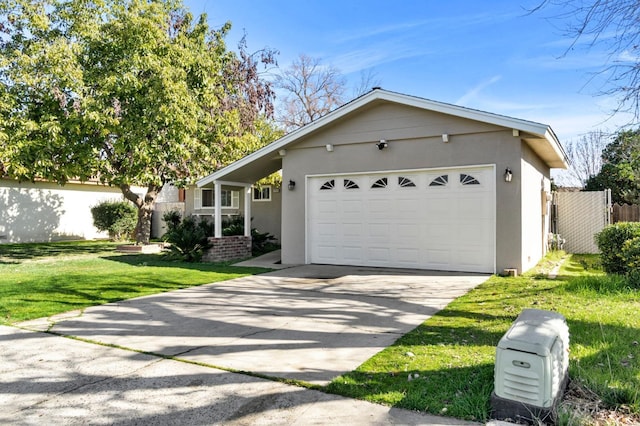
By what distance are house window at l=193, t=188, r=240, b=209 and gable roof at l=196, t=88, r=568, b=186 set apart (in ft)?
17.1

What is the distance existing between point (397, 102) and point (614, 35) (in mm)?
5224

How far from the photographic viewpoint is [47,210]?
20078 mm

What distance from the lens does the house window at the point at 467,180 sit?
976cm

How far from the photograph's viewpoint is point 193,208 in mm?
20266

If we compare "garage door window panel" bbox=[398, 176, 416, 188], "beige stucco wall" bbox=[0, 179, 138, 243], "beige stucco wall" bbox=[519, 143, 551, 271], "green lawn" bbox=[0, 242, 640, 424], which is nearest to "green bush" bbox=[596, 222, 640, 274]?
"green lawn" bbox=[0, 242, 640, 424]

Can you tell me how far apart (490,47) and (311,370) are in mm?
13143

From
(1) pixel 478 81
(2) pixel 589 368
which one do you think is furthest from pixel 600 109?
(1) pixel 478 81

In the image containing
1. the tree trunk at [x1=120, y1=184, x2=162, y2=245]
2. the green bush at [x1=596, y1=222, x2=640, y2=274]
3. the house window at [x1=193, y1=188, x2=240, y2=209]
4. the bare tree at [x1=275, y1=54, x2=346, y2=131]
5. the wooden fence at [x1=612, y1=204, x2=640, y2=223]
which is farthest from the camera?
the bare tree at [x1=275, y1=54, x2=346, y2=131]

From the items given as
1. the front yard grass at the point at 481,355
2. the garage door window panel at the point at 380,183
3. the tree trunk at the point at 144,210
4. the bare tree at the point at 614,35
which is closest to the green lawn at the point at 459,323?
the front yard grass at the point at 481,355

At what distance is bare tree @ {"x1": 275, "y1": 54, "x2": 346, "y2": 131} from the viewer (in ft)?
103

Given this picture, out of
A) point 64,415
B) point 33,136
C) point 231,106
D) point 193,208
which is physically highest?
point 231,106

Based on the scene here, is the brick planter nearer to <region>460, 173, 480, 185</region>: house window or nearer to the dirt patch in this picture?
<region>460, 173, 480, 185</region>: house window

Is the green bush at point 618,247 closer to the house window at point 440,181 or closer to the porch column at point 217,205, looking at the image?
the house window at point 440,181

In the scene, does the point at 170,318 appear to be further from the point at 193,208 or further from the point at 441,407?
the point at 193,208
